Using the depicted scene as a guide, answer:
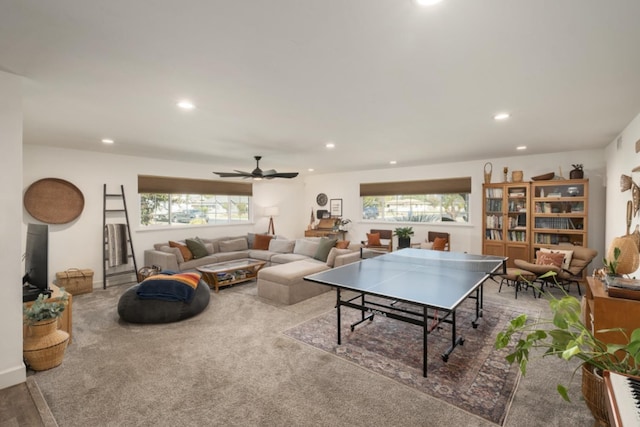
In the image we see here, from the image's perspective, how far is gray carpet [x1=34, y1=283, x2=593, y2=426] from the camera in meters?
2.08

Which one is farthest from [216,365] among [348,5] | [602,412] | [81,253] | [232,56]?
[81,253]

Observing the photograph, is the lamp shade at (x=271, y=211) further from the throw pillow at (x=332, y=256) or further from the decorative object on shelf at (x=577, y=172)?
the decorative object on shelf at (x=577, y=172)

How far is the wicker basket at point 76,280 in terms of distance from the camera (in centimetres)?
491

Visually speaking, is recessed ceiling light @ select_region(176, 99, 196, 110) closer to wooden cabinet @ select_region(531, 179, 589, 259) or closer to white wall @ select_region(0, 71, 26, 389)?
white wall @ select_region(0, 71, 26, 389)

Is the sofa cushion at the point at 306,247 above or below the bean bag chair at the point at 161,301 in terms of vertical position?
above

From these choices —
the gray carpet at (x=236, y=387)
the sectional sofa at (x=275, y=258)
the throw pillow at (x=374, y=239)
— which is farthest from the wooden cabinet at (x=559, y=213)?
the gray carpet at (x=236, y=387)

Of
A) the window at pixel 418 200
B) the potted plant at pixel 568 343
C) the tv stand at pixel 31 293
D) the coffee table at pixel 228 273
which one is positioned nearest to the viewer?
the potted plant at pixel 568 343

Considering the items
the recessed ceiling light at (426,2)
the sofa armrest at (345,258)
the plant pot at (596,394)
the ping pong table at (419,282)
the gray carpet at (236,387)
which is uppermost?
the recessed ceiling light at (426,2)

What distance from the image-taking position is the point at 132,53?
1961mm

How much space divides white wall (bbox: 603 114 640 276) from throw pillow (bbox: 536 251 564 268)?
29.1 inches

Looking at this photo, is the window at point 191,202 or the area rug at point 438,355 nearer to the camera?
the area rug at point 438,355

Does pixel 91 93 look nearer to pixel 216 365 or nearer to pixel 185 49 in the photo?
pixel 185 49

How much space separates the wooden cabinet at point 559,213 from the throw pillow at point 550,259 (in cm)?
41

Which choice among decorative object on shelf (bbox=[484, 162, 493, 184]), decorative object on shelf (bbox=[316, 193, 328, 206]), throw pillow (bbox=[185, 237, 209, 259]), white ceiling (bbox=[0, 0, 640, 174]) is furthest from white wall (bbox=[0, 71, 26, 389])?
decorative object on shelf (bbox=[316, 193, 328, 206])
